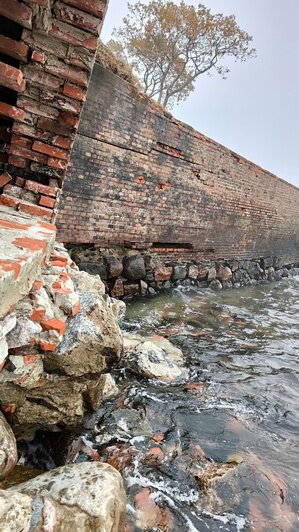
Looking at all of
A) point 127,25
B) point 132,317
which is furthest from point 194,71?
point 132,317

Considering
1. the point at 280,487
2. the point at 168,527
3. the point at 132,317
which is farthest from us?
the point at 132,317

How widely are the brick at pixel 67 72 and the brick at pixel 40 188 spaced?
33.0 inches

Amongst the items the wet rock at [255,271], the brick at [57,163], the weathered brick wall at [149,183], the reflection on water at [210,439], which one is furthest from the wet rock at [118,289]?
the wet rock at [255,271]

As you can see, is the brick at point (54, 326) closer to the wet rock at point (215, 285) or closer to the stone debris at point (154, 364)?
the stone debris at point (154, 364)

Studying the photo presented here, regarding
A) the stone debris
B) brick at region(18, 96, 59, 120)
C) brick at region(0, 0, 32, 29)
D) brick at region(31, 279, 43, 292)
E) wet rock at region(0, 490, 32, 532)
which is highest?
brick at region(0, 0, 32, 29)

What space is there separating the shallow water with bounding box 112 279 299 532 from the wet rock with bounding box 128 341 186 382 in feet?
0.41

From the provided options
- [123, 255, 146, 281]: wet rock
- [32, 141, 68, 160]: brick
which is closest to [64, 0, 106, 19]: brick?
[32, 141, 68, 160]: brick

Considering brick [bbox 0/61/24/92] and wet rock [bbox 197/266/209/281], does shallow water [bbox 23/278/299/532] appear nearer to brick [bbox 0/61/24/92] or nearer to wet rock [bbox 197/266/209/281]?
brick [bbox 0/61/24/92]

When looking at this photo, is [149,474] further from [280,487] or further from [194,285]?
[194,285]

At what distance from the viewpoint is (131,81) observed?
224 inches

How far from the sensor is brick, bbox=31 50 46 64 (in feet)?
7.50

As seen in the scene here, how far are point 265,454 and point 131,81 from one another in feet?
19.5

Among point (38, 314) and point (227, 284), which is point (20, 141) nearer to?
point (38, 314)

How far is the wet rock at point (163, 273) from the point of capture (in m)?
6.73
